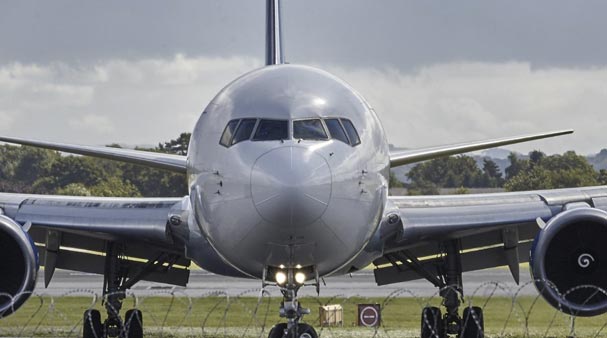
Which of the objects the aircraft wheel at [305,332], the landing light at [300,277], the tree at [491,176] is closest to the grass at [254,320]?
the aircraft wheel at [305,332]

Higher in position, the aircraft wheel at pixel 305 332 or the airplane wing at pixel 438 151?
the airplane wing at pixel 438 151

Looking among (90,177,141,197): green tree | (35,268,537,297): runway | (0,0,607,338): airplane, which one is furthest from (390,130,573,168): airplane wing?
(90,177,141,197): green tree

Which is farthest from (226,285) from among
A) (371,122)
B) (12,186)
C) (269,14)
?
(12,186)

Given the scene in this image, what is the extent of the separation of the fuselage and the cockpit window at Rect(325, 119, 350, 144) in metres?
0.01

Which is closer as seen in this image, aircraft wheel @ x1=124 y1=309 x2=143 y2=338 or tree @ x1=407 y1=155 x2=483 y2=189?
aircraft wheel @ x1=124 y1=309 x2=143 y2=338

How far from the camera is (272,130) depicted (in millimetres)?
14055

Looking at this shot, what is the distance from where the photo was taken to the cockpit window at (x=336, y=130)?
14336 mm

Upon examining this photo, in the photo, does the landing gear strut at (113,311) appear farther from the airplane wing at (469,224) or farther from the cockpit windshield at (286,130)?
the cockpit windshield at (286,130)

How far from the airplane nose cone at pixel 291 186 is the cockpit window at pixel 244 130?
755 millimetres

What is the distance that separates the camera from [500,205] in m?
19.0

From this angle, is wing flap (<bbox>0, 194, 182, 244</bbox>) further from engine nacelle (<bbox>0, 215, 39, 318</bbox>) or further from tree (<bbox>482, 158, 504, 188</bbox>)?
tree (<bbox>482, 158, 504, 188</bbox>)

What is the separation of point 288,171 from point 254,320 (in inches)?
518

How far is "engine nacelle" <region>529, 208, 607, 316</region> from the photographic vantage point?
57.4ft

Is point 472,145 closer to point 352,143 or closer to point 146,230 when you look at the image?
point 352,143
